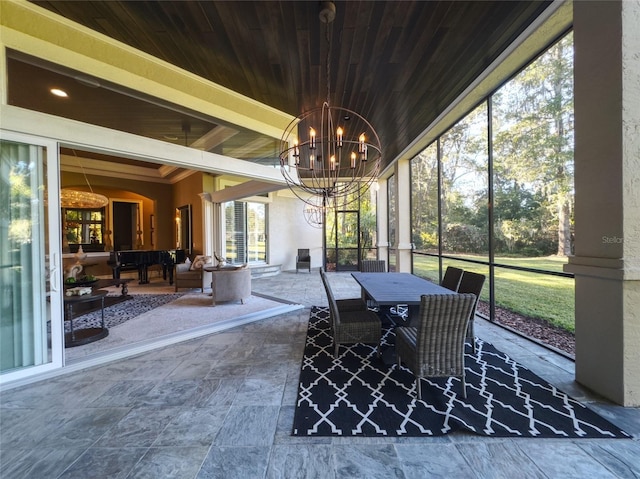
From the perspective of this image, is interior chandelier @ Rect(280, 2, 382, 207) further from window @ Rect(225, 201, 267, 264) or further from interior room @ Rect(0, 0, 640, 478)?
window @ Rect(225, 201, 267, 264)

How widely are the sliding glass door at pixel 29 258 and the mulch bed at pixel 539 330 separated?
572 cm

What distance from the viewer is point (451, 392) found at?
220 centimetres

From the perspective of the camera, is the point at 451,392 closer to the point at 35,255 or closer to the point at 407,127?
the point at 35,255

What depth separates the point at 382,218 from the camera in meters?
8.97

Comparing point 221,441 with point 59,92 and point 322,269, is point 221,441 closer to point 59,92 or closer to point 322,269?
point 322,269

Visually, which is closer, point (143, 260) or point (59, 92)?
point (59, 92)

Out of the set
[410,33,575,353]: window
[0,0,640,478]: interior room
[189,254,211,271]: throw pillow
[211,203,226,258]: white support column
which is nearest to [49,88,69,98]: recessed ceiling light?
[0,0,640,478]: interior room

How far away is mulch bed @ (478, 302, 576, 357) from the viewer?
3149 mm

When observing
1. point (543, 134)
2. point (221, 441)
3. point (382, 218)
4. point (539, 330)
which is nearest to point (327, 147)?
point (221, 441)

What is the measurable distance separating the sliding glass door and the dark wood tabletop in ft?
11.1

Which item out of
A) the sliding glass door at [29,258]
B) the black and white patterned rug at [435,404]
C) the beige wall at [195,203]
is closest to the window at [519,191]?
the black and white patterned rug at [435,404]

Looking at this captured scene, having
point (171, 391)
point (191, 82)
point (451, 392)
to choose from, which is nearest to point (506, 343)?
point (451, 392)

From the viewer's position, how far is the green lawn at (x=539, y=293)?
3.69m

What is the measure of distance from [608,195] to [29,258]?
5.33 meters
